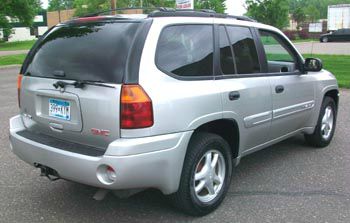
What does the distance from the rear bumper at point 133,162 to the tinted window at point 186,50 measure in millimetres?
562

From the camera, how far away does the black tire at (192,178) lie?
3.63 meters

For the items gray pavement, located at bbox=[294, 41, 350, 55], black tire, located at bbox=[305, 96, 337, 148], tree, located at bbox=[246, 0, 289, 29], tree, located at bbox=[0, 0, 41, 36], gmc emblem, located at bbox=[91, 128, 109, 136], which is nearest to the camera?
gmc emblem, located at bbox=[91, 128, 109, 136]

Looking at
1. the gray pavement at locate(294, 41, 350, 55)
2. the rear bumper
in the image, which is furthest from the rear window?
the gray pavement at locate(294, 41, 350, 55)

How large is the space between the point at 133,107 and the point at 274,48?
104 inches

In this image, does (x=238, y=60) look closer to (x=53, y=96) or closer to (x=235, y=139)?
(x=235, y=139)

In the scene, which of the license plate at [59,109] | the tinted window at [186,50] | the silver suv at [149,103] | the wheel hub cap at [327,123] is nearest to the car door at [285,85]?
the silver suv at [149,103]

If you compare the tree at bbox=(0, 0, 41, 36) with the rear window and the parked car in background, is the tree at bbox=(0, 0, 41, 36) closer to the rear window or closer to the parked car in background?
the parked car in background

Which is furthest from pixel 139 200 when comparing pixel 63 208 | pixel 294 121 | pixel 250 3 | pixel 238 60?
pixel 250 3

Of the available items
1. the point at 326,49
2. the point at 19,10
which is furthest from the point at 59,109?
the point at 19,10

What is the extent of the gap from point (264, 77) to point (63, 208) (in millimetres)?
2392

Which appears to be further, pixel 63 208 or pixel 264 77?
pixel 264 77

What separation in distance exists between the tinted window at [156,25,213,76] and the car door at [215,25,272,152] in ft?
0.50

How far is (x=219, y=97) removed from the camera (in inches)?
152

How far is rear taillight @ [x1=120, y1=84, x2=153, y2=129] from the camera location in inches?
128
